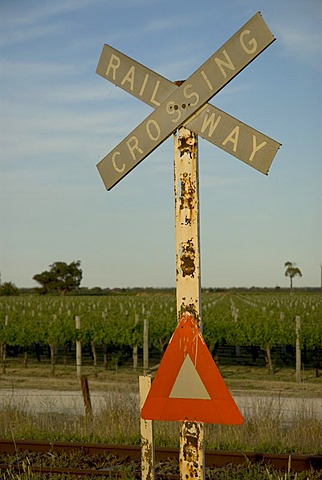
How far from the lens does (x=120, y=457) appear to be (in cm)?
714

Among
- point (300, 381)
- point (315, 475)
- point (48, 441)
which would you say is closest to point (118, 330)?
point (300, 381)

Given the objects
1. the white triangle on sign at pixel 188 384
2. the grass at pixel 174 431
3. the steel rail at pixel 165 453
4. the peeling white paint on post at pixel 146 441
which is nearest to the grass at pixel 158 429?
the grass at pixel 174 431

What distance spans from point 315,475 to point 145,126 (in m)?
4.22

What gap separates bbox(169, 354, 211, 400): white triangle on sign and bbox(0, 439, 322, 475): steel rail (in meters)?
3.43

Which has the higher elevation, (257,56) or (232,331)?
(257,56)

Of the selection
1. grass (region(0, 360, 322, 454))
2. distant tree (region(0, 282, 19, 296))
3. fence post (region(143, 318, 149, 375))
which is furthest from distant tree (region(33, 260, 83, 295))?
grass (region(0, 360, 322, 454))

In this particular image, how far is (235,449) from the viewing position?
754 cm

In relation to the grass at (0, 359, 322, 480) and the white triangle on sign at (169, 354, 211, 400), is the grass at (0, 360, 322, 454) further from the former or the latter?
the white triangle on sign at (169, 354, 211, 400)

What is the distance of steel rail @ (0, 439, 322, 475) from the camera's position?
6715 millimetres

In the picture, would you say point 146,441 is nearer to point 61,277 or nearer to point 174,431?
point 174,431

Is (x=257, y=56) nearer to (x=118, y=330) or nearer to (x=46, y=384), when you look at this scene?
(x=46, y=384)

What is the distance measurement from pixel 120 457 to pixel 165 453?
0.48 meters

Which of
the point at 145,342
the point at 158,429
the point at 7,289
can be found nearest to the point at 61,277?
the point at 7,289

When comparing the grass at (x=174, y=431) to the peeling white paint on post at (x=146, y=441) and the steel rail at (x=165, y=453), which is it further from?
the peeling white paint on post at (x=146, y=441)
